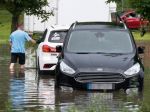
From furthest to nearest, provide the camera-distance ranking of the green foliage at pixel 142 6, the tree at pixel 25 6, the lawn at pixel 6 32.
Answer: the lawn at pixel 6 32 < the tree at pixel 25 6 < the green foliage at pixel 142 6

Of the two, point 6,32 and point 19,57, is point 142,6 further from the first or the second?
point 6,32

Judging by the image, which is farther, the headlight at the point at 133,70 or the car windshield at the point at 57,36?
the car windshield at the point at 57,36

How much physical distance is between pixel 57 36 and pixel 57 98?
202 inches

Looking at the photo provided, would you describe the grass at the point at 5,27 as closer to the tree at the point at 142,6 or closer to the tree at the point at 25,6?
the tree at the point at 25,6

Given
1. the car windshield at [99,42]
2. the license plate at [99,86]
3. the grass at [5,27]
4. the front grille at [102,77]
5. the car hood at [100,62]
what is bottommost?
the grass at [5,27]

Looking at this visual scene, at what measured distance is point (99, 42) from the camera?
17141mm

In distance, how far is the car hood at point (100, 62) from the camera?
1552 centimetres

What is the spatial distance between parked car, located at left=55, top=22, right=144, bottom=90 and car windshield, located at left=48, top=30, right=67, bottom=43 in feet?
7.85

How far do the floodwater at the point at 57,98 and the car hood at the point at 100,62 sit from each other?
1.81 feet

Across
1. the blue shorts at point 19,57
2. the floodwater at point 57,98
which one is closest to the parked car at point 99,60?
the floodwater at point 57,98

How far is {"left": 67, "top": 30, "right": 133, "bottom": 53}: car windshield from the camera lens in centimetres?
1684

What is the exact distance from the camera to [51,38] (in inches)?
799

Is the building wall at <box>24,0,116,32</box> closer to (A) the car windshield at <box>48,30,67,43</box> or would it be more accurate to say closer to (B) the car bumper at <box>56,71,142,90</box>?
(A) the car windshield at <box>48,30,67,43</box>

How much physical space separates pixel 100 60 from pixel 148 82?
324 cm
